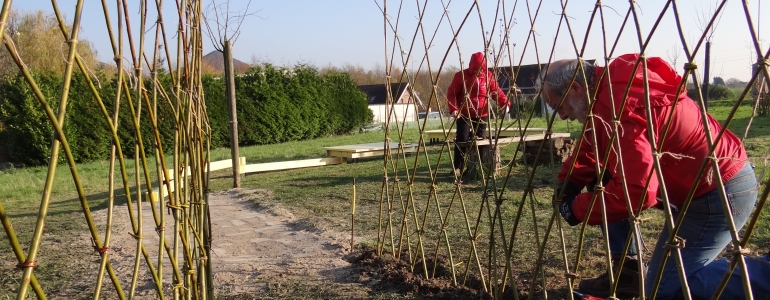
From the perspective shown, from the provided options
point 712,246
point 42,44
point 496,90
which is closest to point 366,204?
point 496,90

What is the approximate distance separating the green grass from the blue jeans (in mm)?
280

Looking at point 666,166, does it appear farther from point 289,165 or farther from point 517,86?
point 289,165

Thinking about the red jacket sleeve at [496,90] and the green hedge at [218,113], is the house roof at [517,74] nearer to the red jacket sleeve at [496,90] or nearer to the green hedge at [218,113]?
the red jacket sleeve at [496,90]

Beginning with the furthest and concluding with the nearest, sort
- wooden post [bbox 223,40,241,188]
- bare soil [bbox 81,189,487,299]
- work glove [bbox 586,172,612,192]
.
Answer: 1. wooden post [bbox 223,40,241,188]
2. bare soil [bbox 81,189,487,299]
3. work glove [bbox 586,172,612,192]

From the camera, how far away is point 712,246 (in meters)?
2.53

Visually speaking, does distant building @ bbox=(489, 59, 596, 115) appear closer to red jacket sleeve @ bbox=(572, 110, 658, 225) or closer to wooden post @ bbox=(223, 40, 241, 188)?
red jacket sleeve @ bbox=(572, 110, 658, 225)

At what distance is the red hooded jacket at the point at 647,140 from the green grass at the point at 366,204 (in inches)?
10.4

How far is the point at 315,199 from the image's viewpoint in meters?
6.66

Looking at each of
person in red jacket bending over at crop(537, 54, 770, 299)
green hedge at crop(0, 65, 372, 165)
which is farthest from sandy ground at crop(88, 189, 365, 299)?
green hedge at crop(0, 65, 372, 165)

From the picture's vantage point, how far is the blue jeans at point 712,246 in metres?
2.44

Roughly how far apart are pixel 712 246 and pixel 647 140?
2.11 ft

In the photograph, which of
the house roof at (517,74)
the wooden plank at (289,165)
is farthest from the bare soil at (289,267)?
the wooden plank at (289,165)

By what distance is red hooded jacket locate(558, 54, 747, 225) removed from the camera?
2.21 meters

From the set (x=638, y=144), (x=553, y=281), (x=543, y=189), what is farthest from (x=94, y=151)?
(x=638, y=144)
